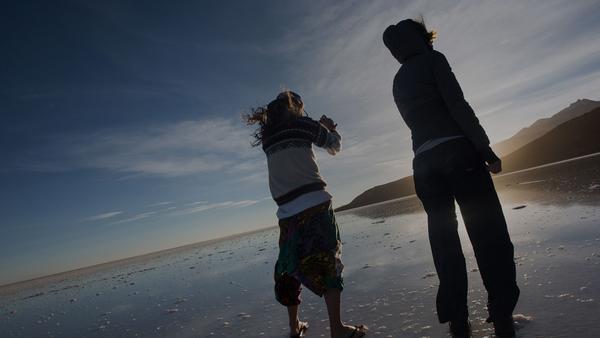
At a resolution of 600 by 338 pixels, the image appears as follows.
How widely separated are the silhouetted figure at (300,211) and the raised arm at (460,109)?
1318 mm

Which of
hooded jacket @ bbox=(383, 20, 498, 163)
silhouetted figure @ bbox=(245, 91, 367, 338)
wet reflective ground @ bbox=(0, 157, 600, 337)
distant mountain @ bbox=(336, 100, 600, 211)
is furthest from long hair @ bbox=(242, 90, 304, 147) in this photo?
distant mountain @ bbox=(336, 100, 600, 211)

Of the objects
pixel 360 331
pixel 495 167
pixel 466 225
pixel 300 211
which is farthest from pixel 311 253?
pixel 495 167

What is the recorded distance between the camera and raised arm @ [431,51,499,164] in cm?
252

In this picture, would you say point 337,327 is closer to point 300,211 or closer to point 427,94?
point 300,211

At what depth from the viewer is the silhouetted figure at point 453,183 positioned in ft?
8.19

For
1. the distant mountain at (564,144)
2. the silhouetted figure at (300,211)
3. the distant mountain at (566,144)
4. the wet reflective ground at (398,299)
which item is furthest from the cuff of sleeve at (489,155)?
the distant mountain at (566,144)

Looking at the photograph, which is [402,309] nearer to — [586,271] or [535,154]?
[586,271]

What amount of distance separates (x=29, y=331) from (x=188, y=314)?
4.23 m

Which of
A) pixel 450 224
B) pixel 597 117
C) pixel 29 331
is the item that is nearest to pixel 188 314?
pixel 29 331

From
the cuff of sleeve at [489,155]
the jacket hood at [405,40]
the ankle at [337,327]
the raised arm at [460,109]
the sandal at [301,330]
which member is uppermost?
the jacket hood at [405,40]

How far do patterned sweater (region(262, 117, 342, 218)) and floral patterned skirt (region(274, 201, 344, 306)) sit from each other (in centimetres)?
12

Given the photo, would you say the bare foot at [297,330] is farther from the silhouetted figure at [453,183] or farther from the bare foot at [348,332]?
the silhouetted figure at [453,183]

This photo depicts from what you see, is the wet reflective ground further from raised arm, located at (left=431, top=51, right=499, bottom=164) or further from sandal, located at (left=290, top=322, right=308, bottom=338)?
raised arm, located at (left=431, top=51, right=499, bottom=164)

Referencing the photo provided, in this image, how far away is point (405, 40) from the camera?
10.0 ft
